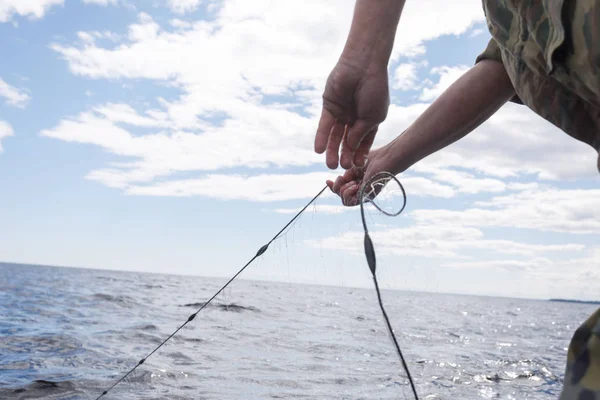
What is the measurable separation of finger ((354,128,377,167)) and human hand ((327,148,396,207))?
0.05 metres

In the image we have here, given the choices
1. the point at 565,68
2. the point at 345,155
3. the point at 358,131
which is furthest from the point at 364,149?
the point at 565,68

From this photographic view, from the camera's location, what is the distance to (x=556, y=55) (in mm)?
858

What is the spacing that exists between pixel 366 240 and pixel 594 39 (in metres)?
0.73

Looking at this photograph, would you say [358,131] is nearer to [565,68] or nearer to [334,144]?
[334,144]

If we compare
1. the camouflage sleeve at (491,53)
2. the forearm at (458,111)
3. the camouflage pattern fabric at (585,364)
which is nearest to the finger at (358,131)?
the forearm at (458,111)

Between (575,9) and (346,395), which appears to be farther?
(346,395)

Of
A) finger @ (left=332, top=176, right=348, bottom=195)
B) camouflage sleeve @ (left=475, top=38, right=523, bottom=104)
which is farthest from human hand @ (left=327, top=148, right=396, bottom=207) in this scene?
camouflage sleeve @ (left=475, top=38, right=523, bottom=104)

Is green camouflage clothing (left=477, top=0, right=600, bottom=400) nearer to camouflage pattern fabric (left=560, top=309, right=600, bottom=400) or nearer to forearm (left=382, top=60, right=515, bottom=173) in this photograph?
camouflage pattern fabric (left=560, top=309, right=600, bottom=400)

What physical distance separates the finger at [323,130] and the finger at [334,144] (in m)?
0.02

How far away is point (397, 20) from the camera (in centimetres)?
132

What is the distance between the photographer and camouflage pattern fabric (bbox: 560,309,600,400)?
0.73 metres

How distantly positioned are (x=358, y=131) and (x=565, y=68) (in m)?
0.79

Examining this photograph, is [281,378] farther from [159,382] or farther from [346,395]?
[159,382]

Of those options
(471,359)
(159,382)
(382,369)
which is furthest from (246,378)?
(471,359)
